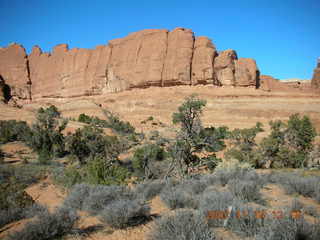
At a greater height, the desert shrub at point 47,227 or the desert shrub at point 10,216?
the desert shrub at point 47,227

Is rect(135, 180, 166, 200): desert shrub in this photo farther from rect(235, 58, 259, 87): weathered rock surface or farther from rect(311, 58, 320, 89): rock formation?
rect(311, 58, 320, 89): rock formation

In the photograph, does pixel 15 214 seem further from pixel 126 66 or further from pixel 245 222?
pixel 126 66

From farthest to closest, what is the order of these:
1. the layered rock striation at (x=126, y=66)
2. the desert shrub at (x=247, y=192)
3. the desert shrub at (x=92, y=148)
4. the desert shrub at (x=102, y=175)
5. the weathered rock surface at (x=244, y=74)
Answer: the layered rock striation at (x=126, y=66), the weathered rock surface at (x=244, y=74), the desert shrub at (x=92, y=148), the desert shrub at (x=102, y=175), the desert shrub at (x=247, y=192)

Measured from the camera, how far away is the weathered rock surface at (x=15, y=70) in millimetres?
63781

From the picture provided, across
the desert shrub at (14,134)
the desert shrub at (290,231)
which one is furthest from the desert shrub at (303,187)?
the desert shrub at (14,134)

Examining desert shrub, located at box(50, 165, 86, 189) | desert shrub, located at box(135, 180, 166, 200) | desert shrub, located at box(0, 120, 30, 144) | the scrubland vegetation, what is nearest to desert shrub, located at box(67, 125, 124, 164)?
the scrubland vegetation

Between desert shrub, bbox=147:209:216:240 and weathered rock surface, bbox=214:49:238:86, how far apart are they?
1792 inches

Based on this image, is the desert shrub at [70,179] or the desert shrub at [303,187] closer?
the desert shrub at [303,187]

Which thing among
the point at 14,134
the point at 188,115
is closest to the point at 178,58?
the point at 14,134

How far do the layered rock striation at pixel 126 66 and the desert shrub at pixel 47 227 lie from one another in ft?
147

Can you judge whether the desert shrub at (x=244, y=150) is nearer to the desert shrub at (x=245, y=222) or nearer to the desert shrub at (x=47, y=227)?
the desert shrub at (x=245, y=222)

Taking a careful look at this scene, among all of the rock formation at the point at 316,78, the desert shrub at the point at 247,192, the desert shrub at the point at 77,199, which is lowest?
the desert shrub at the point at 77,199

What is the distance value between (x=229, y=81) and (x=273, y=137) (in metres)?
33.1

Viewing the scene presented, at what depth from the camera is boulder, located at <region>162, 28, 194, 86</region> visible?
47312mm
